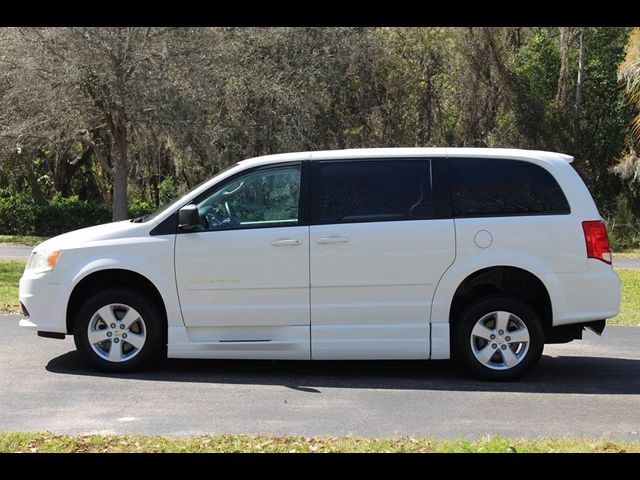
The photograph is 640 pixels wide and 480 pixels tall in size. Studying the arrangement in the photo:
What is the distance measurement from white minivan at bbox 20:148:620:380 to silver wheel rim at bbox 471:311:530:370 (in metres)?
0.01

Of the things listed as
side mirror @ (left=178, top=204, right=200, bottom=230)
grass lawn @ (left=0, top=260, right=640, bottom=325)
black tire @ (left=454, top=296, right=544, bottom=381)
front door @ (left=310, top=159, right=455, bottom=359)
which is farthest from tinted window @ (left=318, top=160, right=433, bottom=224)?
grass lawn @ (left=0, top=260, right=640, bottom=325)

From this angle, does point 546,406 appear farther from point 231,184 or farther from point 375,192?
point 231,184

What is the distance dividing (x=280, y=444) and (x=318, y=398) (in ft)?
5.58

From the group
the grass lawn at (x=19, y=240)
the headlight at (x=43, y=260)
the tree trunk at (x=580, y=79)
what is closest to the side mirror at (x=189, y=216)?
the headlight at (x=43, y=260)

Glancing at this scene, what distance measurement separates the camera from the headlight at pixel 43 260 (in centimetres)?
828

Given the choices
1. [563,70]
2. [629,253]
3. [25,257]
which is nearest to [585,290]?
[25,257]

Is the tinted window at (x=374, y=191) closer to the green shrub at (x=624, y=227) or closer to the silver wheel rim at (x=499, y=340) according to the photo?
the silver wheel rim at (x=499, y=340)

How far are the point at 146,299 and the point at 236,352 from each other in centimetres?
94

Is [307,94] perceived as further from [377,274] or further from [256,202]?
[377,274]

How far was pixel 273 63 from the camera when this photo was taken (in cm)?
2638

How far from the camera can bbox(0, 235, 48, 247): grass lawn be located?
26.7m

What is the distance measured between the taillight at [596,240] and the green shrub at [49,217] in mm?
23445

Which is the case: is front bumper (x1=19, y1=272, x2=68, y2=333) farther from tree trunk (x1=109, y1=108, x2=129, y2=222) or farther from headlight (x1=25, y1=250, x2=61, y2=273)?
tree trunk (x1=109, y1=108, x2=129, y2=222)

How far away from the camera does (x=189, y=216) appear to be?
8062mm
